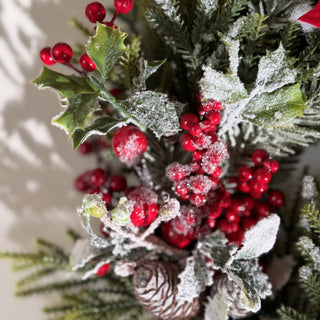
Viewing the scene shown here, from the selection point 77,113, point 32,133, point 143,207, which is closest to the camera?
point 77,113

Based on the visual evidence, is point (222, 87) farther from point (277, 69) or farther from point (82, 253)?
point (82, 253)

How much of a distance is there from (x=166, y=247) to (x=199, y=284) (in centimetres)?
9

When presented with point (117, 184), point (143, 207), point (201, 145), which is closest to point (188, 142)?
point (201, 145)

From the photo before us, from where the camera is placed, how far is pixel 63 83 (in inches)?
18.9

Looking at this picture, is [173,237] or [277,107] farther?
[173,237]

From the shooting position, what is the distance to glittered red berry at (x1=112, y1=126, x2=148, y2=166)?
0.57 m

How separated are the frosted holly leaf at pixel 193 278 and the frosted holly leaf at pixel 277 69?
0.30 m

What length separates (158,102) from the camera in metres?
0.51

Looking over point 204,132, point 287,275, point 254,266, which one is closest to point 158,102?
point 204,132

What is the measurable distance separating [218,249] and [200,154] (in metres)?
0.15

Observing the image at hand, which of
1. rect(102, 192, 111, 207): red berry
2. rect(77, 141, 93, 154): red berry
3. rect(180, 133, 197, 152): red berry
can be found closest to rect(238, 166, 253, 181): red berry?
rect(180, 133, 197, 152): red berry

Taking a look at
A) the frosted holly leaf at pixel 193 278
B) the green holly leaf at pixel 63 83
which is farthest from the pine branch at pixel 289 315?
the green holly leaf at pixel 63 83

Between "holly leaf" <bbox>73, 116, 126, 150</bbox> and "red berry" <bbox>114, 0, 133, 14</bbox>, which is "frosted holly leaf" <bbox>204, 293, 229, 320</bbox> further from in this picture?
"red berry" <bbox>114, 0, 133, 14</bbox>

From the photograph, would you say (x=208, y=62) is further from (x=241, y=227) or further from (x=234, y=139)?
(x=241, y=227)
